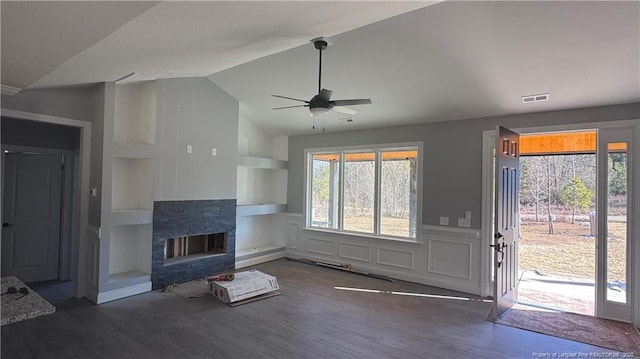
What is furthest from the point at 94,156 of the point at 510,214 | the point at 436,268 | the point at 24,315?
the point at 510,214

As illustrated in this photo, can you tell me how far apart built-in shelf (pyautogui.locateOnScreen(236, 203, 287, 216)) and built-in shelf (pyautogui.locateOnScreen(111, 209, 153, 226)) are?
1707mm

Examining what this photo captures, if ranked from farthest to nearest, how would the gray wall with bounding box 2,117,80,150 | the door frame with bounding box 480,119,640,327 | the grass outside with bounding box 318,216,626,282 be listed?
the grass outside with bounding box 318,216,626,282 < the gray wall with bounding box 2,117,80,150 < the door frame with bounding box 480,119,640,327

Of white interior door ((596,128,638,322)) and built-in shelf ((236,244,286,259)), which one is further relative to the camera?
built-in shelf ((236,244,286,259))

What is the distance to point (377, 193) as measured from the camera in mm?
6188

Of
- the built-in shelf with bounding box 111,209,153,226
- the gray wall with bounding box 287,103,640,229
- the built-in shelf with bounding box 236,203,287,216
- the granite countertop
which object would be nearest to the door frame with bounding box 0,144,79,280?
the granite countertop

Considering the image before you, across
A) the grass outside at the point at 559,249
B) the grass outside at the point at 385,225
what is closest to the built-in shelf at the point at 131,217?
the grass outside at the point at 385,225

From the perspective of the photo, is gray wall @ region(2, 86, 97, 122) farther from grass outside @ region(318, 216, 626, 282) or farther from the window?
grass outside @ region(318, 216, 626, 282)

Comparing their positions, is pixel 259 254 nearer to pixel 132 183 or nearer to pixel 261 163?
pixel 261 163

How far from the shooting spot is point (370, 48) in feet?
12.6

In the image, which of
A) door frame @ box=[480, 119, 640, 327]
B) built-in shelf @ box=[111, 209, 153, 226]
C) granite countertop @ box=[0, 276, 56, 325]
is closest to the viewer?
granite countertop @ box=[0, 276, 56, 325]

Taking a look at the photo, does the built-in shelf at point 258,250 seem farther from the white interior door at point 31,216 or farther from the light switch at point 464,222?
the light switch at point 464,222

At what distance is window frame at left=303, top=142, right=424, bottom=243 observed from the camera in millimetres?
5605

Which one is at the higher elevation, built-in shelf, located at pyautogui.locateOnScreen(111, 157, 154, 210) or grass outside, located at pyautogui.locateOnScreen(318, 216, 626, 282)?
built-in shelf, located at pyautogui.locateOnScreen(111, 157, 154, 210)

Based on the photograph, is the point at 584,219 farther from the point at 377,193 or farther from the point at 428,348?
the point at 428,348
